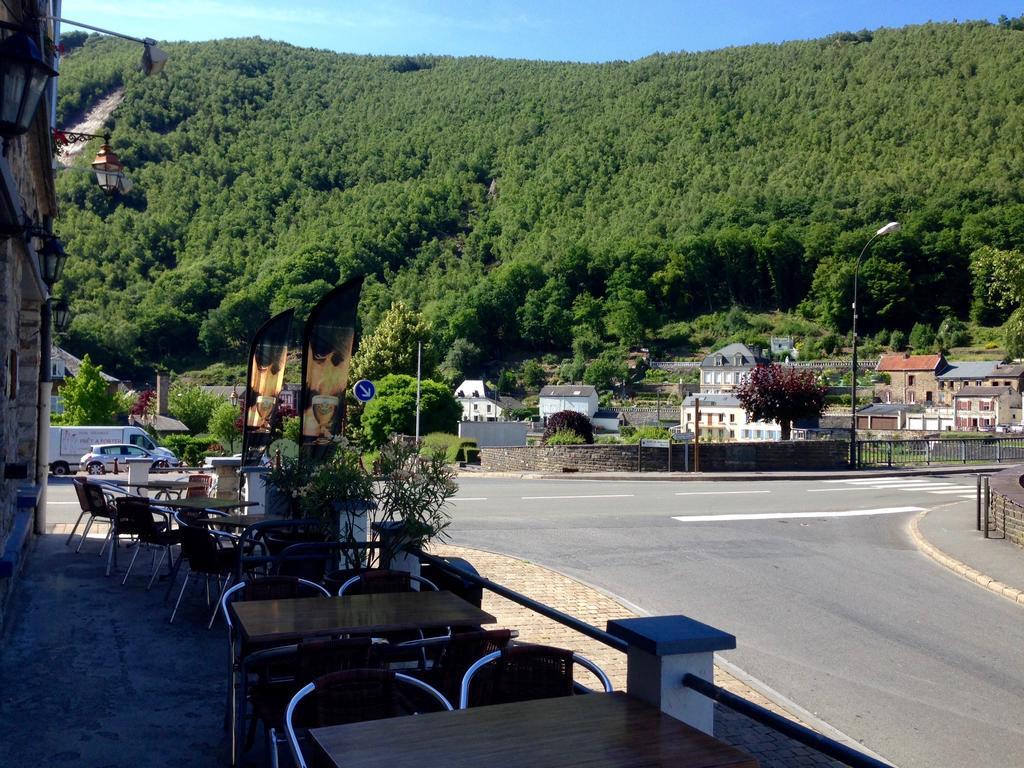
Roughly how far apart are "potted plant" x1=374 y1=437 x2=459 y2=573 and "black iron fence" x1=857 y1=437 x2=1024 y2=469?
1142 inches

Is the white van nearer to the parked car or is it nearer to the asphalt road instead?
the parked car

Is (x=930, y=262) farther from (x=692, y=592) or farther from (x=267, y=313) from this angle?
(x=692, y=592)

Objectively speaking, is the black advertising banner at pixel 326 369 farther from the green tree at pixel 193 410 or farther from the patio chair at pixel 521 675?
the green tree at pixel 193 410

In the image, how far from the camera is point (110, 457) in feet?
105

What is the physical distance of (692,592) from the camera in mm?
10195

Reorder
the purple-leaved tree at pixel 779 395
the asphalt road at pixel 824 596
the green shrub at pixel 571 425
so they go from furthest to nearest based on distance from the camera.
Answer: the green shrub at pixel 571 425 < the purple-leaved tree at pixel 779 395 < the asphalt road at pixel 824 596

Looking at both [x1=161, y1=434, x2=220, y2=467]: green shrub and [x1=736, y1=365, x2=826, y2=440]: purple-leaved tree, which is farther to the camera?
[x1=161, y1=434, x2=220, y2=467]: green shrub

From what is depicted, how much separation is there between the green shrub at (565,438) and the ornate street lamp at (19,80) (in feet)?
94.4

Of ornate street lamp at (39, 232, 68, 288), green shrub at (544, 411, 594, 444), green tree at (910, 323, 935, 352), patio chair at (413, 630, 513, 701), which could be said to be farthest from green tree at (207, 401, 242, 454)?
green tree at (910, 323, 935, 352)

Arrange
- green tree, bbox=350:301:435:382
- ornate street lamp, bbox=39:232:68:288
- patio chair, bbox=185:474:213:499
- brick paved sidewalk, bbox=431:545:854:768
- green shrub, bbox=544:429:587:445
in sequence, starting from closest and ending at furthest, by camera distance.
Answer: brick paved sidewalk, bbox=431:545:854:768
ornate street lamp, bbox=39:232:68:288
patio chair, bbox=185:474:213:499
green shrub, bbox=544:429:587:445
green tree, bbox=350:301:435:382

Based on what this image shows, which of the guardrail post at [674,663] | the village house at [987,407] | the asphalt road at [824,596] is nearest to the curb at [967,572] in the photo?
the asphalt road at [824,596]

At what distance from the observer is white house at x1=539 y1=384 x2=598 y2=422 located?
374 ft

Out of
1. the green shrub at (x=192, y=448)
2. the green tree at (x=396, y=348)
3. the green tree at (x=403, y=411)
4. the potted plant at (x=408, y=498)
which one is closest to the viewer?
the potted plant at (x=408, y=498)

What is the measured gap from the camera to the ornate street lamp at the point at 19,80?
13.2ft
